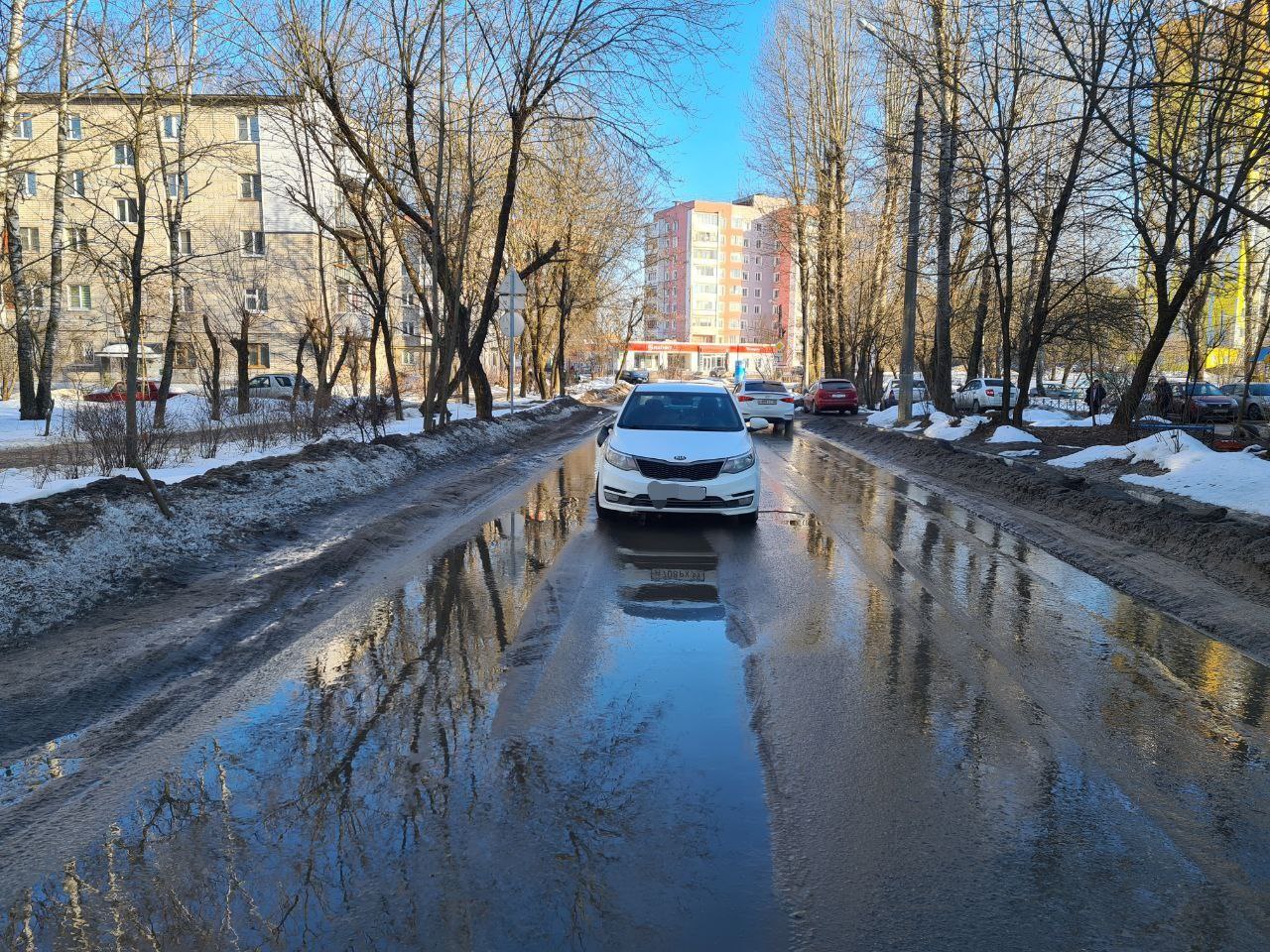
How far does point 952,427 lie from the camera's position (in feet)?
71.7

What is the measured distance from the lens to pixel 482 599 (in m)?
6.45

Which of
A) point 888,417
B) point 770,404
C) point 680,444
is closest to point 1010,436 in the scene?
point 888,417

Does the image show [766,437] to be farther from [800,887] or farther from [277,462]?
[800,887]

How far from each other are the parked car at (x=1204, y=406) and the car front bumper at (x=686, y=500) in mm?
13919

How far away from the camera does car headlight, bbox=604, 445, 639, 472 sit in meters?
9.47

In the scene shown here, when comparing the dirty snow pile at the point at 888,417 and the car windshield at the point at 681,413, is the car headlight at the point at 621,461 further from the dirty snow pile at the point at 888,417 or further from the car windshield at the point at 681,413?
the dirty snow pile at the point at 888,417

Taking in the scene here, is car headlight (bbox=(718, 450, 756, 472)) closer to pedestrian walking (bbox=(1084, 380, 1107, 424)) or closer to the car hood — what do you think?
the car hood

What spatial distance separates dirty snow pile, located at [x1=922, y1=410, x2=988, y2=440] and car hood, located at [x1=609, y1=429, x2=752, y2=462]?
12.2m

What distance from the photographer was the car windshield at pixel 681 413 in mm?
10609

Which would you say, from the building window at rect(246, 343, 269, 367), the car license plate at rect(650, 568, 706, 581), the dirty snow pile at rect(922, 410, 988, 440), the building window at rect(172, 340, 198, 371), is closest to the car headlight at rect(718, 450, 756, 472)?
the car license plate at rect(650, 568, 706, 581)

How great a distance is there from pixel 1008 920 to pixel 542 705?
233 centimetres

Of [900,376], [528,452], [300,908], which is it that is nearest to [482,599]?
[300,908]

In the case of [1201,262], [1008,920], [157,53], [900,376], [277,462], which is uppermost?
[157,53]

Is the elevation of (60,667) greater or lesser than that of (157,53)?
lesser
